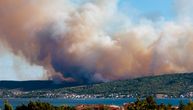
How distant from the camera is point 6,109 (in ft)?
545

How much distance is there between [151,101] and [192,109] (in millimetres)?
15810

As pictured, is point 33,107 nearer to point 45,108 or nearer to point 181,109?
point 45,108

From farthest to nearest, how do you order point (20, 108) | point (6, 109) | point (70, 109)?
1. point (70, 109)
2. point (20, 108)
3. point (6, 109)

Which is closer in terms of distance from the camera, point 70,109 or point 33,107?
point 33,107

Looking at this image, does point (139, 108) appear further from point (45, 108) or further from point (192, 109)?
point (45, 108)

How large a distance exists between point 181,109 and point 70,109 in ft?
138

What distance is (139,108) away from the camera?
574ft

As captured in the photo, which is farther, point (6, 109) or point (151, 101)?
point (151, 101)

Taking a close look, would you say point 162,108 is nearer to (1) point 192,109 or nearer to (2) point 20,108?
(1) point 192,109

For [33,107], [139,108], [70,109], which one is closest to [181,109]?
[139,108]

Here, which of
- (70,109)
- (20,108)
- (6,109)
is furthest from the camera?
(70,109)

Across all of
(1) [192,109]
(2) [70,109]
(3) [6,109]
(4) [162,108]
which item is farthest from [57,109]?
(1) [192,109]

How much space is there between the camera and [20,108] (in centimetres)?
17725

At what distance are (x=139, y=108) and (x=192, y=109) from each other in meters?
22.0
